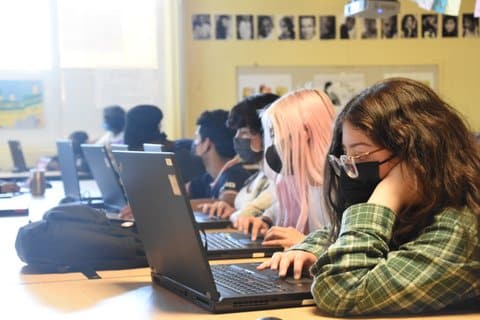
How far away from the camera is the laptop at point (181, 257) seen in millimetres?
1274

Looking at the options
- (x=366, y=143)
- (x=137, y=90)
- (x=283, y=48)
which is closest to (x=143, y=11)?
(x=137, y=90)

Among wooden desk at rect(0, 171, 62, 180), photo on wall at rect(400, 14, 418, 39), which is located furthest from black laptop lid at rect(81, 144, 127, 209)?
photo on wall at rect(400, 14, 418, 39)

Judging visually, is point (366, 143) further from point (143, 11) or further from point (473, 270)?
point (143, 11)

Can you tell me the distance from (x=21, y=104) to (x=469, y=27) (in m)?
4.12

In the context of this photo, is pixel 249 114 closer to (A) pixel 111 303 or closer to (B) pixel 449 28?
(A) pixel 111 303

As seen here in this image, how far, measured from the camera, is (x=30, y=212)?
2.90 m

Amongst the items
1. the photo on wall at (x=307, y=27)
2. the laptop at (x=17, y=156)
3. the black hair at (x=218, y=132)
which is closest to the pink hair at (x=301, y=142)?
the black hair at (x=218, y=132)

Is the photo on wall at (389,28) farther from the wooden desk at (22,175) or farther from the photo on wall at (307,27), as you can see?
the wooden desk at (22,175)

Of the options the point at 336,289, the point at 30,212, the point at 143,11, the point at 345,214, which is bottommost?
the point at 30,212

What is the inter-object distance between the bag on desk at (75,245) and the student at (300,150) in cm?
43

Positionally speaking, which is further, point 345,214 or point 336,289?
point 345,214

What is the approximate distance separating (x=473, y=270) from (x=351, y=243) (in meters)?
0.21

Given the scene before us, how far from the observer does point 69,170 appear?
3.46 m

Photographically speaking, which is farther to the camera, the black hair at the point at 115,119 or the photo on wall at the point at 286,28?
the photo on wall at the point at 286,28
